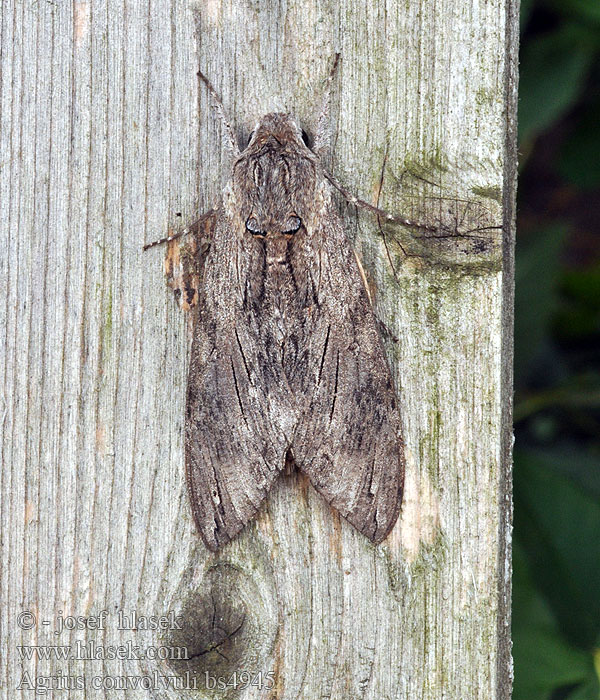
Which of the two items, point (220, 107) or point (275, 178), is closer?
point (220, 107)

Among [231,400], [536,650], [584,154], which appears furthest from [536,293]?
[231,400]

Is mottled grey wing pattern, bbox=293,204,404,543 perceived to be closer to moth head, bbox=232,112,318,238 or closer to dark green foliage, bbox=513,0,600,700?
moth head, bbox=232,112,318,238

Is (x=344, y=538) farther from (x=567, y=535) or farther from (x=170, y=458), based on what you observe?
(x=567, y=535)

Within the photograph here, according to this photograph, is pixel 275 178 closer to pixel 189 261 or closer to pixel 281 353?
pixel 189 261

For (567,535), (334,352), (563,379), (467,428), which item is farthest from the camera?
(563,379)

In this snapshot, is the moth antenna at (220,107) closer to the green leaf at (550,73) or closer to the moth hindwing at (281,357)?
the moth hindwing at (281,357)

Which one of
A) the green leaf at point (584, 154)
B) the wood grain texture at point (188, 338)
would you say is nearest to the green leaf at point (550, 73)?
the green leaf at point (584, 154)

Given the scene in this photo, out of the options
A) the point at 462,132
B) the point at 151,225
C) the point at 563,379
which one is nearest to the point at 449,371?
the point at 462,132
